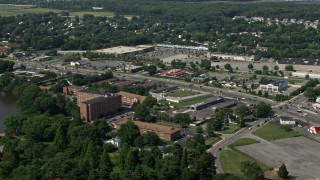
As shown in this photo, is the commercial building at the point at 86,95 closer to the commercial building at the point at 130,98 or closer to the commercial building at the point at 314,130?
the commercial building at the point at 130,98

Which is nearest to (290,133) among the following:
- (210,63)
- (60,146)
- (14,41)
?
(60,146)

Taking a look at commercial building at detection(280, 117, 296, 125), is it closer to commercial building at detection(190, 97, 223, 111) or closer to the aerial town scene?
the aerial town scene

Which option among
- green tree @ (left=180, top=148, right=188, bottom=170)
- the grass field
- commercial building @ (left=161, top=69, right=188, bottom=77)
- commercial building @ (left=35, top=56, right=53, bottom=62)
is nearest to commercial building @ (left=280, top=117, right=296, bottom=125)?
green tree @ (left=180, top=148, right=188, bottom=170)

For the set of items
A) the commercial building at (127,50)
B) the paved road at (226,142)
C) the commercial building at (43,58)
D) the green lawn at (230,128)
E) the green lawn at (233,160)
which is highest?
the green lawn at (233,160)

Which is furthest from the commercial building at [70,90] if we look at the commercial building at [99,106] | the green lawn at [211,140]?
the green lawn at [211,140]

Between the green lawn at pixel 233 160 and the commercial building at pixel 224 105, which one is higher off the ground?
the commercial building at pixel 224 105

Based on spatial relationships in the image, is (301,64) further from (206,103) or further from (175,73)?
(206,103)
